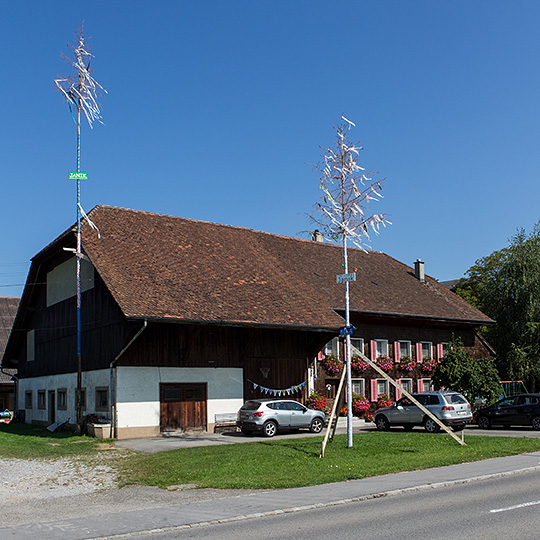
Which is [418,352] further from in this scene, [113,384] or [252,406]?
[113,384]

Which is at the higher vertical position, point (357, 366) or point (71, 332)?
point (71, 332)

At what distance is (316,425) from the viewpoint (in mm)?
27000

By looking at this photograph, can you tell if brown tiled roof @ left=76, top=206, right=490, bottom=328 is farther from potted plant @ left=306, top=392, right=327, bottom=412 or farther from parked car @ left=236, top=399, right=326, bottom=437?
potted plant @ left=306, top=392, right=327, bottom=412

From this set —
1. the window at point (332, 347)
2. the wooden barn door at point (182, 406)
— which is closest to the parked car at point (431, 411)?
the window at point (332, 347)

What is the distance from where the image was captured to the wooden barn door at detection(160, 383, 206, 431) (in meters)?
26.9

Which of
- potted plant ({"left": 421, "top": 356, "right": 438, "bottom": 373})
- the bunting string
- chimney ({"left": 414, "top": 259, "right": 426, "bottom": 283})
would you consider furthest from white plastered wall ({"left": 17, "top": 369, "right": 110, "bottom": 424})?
chimney ({"left": 414, "top": 259, "right": 426, "bottom": 283})

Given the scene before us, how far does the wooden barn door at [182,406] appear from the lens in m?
26.9

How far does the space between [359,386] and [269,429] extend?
1032 cm

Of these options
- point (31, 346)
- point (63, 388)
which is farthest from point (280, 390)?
point (31, 346)

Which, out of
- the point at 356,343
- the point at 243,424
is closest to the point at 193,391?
the point at 243,424

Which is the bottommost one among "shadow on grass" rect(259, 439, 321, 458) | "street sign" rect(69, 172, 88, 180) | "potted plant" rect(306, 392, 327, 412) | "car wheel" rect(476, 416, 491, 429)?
"car wheel" rect(476, 416, 491, 429)

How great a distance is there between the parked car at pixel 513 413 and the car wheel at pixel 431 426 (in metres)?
4.03

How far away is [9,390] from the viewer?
48.9 m

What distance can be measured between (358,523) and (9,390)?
146 feet
